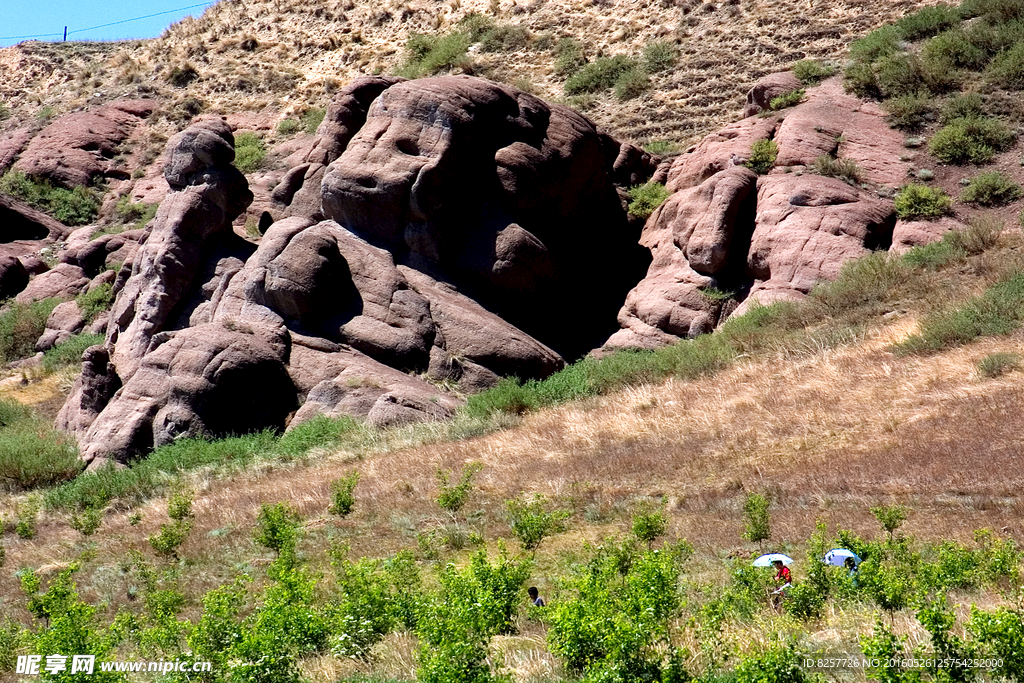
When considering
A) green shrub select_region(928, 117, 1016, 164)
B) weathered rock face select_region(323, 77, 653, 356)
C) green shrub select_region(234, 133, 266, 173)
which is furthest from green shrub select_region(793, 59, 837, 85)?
green shrub select_region(234, 133, 266, 173)

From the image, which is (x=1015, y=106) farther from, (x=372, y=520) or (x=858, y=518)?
(x=372, y=520)

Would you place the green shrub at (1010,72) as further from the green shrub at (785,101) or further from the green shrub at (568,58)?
the green shrub at (568,58)

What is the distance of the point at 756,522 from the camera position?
31.0 feet

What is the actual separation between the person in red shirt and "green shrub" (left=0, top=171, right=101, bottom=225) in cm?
3026

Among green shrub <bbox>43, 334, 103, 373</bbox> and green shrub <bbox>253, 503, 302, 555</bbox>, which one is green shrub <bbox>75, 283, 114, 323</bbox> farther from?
green shrub <bbox>253, 503, 302, 555</bbox>

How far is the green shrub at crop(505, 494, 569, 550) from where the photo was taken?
10.2 metres

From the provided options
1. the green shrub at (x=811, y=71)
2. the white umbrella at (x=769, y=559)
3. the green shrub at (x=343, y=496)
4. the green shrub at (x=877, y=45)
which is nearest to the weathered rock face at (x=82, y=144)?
the green shrub at (x=811, y=71)

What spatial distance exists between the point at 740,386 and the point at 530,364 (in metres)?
4.94

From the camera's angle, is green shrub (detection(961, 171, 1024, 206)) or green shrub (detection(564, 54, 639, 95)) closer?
green shrub (detection(961, 171, 1024, 206))

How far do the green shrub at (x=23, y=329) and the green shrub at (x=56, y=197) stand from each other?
7398 mm

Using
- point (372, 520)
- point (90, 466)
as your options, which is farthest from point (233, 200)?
point (372, 520)

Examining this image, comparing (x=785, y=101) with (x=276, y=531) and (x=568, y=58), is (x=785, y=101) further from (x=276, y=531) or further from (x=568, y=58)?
(x=276, y=531)

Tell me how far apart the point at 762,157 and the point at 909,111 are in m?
4.65

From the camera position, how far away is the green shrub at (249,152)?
31453 millimetres
